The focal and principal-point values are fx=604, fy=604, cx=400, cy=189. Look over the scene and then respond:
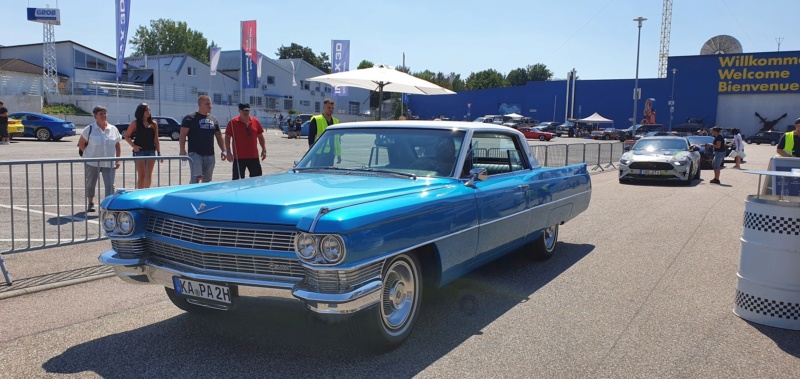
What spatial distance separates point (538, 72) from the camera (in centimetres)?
12669

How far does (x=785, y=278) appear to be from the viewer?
468 cm

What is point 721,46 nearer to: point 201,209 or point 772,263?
point 772,263

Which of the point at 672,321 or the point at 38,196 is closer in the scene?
the point at 672,321

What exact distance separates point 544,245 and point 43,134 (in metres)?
27.9

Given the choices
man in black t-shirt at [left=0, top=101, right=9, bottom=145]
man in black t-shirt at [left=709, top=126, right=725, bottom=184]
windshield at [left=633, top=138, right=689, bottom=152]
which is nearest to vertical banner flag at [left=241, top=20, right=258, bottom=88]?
man in black t-shirt at [left=0, top=101, right=9, bottom=145]

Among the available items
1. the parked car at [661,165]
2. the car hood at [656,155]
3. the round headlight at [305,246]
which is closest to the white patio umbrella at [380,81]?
the parked car at [661,165]

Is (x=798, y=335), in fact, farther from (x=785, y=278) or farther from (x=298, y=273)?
(x=298, y=273)

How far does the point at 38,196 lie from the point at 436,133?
28.1ft

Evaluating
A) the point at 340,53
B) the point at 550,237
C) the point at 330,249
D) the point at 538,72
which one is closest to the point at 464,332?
the point at 330,249

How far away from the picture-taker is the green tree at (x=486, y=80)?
371ft

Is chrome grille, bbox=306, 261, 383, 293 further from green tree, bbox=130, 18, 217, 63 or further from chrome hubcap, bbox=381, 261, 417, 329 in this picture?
green tree, bbox=130, 18, 217, 63

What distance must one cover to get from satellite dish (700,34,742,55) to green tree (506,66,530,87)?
60155 millimetres

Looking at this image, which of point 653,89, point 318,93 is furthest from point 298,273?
point 318,93

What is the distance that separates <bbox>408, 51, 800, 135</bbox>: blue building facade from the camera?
56344 millimetres
